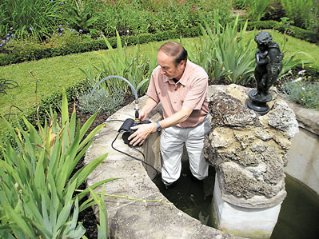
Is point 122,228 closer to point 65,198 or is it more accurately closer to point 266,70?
point 65,198

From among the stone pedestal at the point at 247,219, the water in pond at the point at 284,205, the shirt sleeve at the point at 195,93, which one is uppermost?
the shirt sleeve at the point at 195,93

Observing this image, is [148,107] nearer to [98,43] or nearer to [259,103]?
[259,103]

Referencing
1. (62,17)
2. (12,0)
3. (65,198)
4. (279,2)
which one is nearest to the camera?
(65,198)

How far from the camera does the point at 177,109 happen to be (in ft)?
10.5

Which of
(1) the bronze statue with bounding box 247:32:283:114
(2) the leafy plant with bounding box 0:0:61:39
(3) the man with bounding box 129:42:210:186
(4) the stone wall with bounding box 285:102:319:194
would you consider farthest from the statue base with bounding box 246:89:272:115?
(2) the leafy plant with bounding box 0:0:61:39

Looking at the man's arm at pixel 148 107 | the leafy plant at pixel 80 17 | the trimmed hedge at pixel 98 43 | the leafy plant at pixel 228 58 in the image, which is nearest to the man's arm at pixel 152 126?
the man's arm at pixel 148 107

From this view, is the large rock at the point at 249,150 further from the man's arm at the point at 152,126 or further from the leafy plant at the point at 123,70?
the leafy plant at the point at 123,70

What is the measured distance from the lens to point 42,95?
5.22m

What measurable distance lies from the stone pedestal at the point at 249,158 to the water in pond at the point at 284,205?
542 millimetres

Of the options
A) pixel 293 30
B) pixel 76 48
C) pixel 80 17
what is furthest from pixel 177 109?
pixel 293 30

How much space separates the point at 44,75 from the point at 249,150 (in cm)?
404

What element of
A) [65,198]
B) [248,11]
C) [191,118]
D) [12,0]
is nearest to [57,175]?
[65,198]

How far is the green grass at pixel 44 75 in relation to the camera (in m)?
5.11

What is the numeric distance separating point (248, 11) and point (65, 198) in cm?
705
